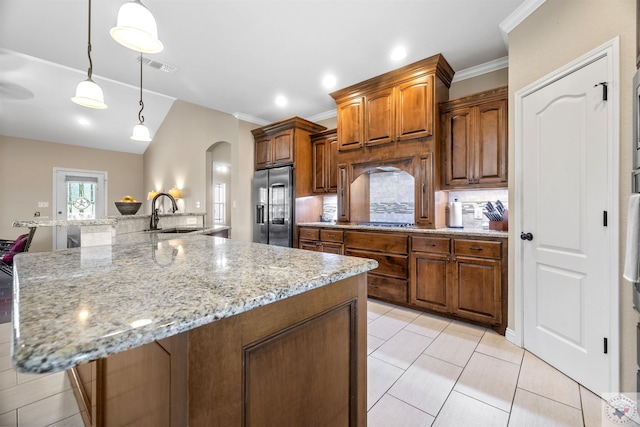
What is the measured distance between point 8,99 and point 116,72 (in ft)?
11.2

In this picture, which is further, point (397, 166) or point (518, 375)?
point (397, 166)

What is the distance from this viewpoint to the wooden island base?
57cm

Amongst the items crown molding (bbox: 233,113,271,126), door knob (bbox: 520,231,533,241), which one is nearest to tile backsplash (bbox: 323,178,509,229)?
door knob (bbox: 520,231,533,241)

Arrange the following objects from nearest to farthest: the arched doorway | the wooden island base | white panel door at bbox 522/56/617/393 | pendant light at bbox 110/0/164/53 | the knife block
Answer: the wooden island base < pendant light at bbox 110/0/164/53 < white panel door at bbox 522/56/617/393 < the knife block < the arched doorway

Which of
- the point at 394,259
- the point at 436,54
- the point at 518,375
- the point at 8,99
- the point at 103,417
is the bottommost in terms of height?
the point at 518,375

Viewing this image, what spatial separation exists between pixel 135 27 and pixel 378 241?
2.76 m

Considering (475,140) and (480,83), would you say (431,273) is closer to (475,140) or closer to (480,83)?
(475,140)

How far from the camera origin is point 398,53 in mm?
2869

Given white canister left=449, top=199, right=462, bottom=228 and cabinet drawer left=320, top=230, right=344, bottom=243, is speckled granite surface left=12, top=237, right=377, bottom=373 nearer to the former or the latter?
cabinet drawer left=320, top=230, right=344, bottom=243

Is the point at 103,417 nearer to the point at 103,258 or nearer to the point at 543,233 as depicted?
the point at 103,258

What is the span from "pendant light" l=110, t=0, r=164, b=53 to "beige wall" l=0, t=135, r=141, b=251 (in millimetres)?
7046

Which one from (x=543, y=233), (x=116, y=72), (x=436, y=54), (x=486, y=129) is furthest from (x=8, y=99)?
(x=543, y=233)

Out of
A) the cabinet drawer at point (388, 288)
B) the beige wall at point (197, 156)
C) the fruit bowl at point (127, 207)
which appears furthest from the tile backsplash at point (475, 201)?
the fruit bowl at point (127, 207)

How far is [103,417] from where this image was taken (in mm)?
Answer: 1031
